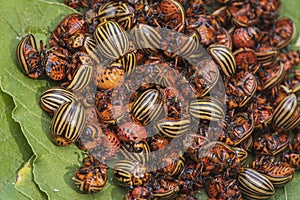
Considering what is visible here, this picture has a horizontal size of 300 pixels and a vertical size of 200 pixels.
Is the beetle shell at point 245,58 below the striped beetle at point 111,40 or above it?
below

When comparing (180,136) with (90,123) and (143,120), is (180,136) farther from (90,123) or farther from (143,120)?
(90,123)

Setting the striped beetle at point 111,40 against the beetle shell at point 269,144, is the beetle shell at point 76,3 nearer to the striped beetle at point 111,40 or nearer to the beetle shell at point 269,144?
the striped beetle at point 111,40

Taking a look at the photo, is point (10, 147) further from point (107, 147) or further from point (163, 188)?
point (163, 188)

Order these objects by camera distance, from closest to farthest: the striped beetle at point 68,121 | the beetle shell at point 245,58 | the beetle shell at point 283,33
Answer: the striped beetle at point 68,121 < the beetle shell at point 245,58 < the beetle shell at point 283,33

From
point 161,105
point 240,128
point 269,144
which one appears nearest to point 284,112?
point 269,144

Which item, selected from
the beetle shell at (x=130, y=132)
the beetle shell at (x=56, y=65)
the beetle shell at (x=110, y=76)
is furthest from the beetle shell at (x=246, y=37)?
the beetle shell at (x=56, y=65)

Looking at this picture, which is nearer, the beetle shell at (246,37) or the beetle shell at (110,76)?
the beetle shell at (110,76)

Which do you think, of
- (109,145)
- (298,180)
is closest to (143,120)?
(109,145)
